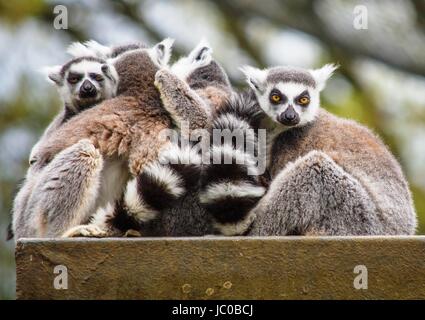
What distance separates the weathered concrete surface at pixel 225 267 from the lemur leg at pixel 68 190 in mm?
628

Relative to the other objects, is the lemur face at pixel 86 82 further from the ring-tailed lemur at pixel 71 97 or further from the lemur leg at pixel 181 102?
the lemur leg at pixel 181 102

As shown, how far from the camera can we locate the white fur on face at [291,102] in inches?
285

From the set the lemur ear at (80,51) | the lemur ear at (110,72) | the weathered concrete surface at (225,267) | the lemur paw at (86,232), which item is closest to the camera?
the weathered concrete surface at (225,267)

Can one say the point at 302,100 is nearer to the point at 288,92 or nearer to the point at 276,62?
the point at 288,92

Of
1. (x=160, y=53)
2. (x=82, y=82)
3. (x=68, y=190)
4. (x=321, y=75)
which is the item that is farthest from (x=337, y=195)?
(x=82, y=82)

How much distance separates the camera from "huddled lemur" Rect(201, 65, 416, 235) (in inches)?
259

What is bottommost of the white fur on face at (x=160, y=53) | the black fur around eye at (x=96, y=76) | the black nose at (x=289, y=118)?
the black nose at (x=289, y=118)

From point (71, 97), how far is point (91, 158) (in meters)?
1.25

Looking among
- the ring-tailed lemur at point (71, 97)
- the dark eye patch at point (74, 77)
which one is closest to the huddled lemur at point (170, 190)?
the ring-tailed lemur at point (71, 97)

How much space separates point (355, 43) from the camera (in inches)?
578

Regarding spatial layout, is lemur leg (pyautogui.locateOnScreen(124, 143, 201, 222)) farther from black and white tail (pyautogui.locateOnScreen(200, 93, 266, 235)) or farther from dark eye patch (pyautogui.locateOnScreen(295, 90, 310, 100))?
dark eye patch (pyautogui.locateOnScreen(295, 90, 310, 100))

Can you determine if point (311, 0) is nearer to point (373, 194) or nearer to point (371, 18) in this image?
point (371, 18)

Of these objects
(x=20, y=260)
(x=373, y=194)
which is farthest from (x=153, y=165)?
(x=373, y=194)
